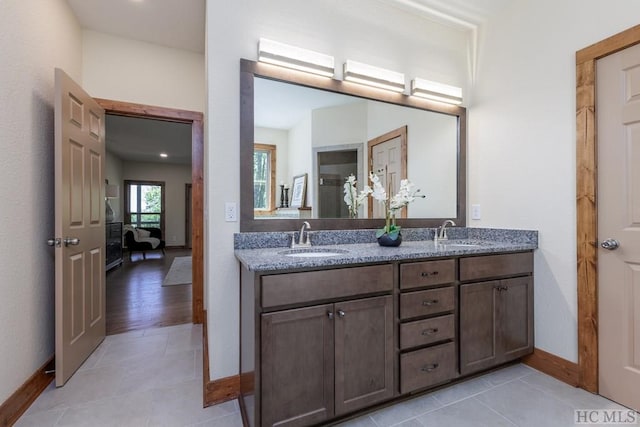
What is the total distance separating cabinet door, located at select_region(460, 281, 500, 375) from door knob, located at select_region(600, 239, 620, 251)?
0.62m

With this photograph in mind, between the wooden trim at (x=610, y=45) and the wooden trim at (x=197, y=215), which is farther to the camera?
the wooden trim at (x=197, y=215)

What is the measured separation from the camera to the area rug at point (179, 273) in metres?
4.80

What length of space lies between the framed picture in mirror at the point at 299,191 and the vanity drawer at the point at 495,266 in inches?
44.6

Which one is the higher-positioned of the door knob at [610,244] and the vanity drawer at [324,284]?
the door knob at [610,244]

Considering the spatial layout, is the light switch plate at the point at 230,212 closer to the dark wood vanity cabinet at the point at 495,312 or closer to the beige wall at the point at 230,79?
the beige wall at the point at 230,79

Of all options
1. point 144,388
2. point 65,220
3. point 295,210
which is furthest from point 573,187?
point 65,220

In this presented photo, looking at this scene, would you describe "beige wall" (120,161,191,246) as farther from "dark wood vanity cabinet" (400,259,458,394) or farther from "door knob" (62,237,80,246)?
"dark wood vanity cabinet" (400,259,458,394)

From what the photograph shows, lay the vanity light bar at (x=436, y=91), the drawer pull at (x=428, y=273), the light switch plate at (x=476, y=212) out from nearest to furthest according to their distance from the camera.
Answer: the drawer pull at (x=428, y=273) → the vanity light bar at (x=436, y=91) → the light switch plate at (x=476, y=212)

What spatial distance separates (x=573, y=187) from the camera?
1.99 m

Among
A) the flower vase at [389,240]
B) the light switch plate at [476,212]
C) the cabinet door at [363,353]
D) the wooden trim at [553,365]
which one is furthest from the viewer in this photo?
the light switch plate at [476,212]

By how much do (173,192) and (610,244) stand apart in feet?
32.6

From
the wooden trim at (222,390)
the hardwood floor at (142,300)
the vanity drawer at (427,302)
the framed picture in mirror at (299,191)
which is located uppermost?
the framed picture in mirror at (299,191)

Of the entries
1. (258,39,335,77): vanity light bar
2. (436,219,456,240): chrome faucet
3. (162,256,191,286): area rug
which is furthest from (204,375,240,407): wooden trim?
(162,256,191,286): area rug

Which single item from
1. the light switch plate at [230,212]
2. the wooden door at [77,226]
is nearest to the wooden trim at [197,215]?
the wooden door at [77,226]
